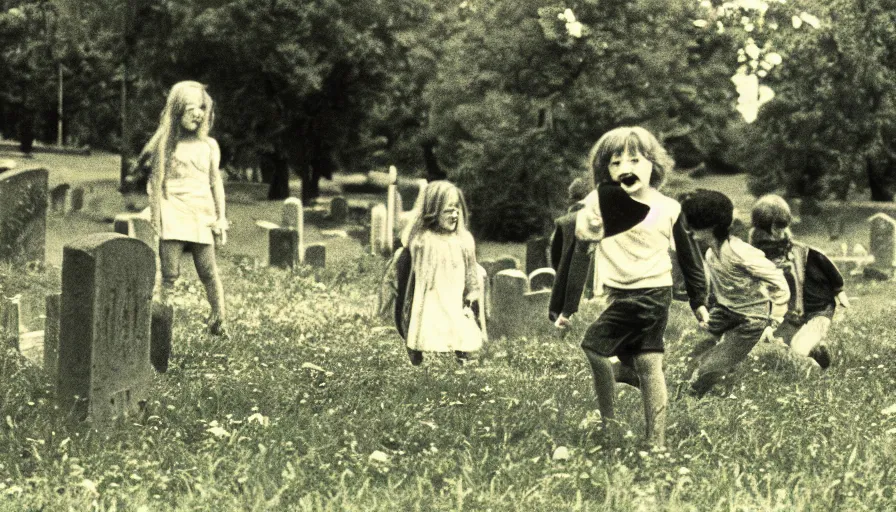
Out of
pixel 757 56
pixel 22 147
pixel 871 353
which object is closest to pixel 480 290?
pixel 871 353

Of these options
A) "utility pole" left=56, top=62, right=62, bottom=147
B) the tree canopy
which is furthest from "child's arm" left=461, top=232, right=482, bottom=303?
"utility pole" left=56, top=62, right=62, bottom=147

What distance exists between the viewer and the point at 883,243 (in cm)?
2128

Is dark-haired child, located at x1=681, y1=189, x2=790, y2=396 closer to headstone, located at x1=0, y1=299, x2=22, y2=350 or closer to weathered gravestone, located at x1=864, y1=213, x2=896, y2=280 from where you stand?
headstone, located at x1=0, y1=299, x2=22, y2=350

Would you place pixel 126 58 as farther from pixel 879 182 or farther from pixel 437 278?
pixel 437 278

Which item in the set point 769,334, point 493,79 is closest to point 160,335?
point 769,334

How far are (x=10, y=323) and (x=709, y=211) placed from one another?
4609 millimetres

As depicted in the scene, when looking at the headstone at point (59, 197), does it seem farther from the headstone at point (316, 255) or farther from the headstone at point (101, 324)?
the headstone at point (101, 324)

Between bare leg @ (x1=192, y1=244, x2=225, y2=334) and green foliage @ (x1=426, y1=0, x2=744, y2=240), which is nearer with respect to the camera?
bare leg @ (x1=192, y1=244, x2=225, y2=334)

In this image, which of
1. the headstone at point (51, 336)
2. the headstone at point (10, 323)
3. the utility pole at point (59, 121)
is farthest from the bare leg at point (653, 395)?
the utility pole at point (59, 121)

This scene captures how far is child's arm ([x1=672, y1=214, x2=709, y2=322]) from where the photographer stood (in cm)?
706

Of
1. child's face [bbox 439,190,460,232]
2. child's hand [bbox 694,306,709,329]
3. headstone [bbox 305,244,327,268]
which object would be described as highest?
child's face [bbox 439,190,460,232]

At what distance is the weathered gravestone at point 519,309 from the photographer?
11.7 m

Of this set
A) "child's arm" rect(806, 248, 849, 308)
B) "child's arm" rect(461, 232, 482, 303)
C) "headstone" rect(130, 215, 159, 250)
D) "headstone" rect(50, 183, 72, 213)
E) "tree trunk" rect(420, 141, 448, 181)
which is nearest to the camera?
"child's arm" rect(461, 232, 482, 303)

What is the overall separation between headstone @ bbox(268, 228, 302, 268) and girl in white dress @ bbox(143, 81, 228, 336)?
5.80 metres
